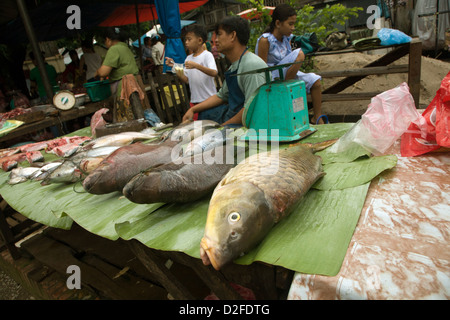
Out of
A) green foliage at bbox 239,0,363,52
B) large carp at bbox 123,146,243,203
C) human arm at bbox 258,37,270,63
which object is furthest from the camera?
green foliage at bbox 239,0,363,52

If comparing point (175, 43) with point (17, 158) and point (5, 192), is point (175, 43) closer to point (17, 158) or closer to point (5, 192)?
point (17, 158)

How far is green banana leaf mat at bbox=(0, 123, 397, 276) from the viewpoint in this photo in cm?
118

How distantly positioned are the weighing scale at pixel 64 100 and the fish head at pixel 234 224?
4.83 metres

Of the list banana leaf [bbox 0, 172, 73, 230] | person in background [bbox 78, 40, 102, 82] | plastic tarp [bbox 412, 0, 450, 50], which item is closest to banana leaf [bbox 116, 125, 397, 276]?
banana leaf [bbox 0, 172, 73, 230]

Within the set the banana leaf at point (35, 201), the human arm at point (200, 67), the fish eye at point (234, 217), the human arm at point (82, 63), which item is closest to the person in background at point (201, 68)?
the human arm at point (200, 67)

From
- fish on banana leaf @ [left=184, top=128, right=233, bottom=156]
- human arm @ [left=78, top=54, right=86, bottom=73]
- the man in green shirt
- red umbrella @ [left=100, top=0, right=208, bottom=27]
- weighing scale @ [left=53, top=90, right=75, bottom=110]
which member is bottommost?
fish on banana leaf @ [left=184, top=128, right=233, bottom=156]

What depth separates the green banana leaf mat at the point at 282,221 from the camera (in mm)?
1184

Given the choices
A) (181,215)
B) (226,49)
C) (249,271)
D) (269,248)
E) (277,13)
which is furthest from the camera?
(277,13)

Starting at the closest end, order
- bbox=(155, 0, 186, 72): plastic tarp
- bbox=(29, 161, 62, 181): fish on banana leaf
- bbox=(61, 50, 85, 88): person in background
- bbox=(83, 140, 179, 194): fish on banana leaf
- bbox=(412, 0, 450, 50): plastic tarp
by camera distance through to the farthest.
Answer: bbox=(83, 140, 179, 194): fish on banana leaf → bbox=(29, 161, 62, 181): fish on banana leaf → bbox=(155, 0, 186, 72): plastic tarp → bbox=(61, 50, 85, 88): person in background → bbox=(412, 0, 450, 50): plastic tarp

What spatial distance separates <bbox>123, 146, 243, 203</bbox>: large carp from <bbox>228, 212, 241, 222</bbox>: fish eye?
509mm

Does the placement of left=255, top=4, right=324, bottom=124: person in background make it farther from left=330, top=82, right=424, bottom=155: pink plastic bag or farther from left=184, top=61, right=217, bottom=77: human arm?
left=330, top=82, right=424, bottom=155: pink plastic bag

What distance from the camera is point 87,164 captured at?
93.8 inches
